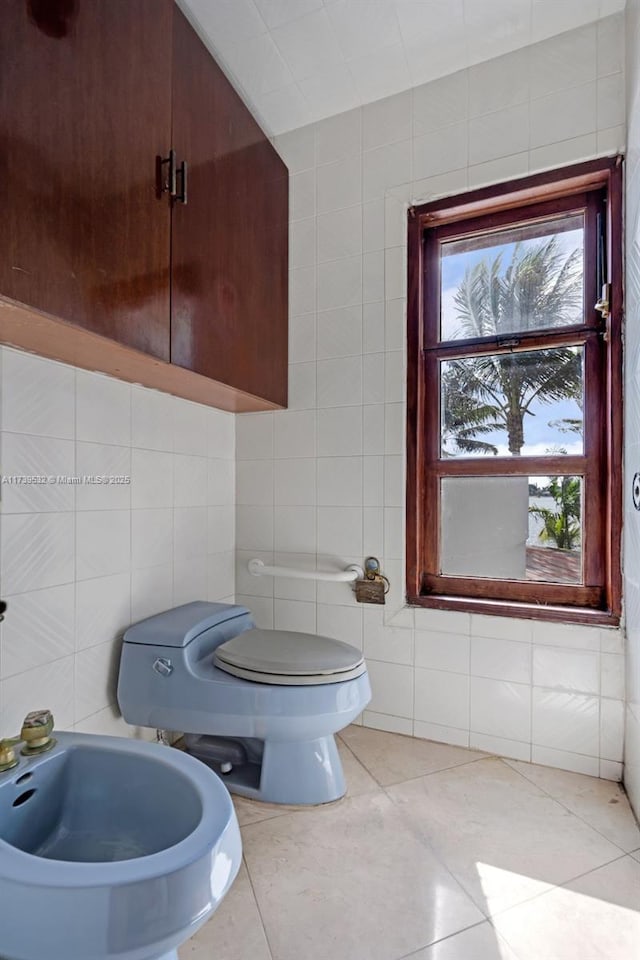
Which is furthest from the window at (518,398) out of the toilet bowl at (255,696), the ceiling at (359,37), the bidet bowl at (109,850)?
the bidet bowl at (109,850)

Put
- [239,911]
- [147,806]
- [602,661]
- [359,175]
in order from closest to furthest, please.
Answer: [147,806] < [239,911] < [602,661] < [359,175]

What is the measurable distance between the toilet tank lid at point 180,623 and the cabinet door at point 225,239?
73 centimetres

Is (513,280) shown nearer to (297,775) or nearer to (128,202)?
(128,202)

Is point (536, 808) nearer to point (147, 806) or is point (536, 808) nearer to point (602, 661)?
point (602, 661)

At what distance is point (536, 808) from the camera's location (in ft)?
4.48

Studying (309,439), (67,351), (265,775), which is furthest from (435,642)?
(67,351)

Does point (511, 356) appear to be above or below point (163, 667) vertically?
above

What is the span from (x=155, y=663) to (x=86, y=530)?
0.41 m

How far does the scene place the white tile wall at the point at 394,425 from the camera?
5.05 feet

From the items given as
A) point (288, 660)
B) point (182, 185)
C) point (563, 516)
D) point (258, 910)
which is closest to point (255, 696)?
point (288, 660)

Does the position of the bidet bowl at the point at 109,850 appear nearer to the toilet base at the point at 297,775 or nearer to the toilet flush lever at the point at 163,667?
the toilet flush lever at the point at 163,667

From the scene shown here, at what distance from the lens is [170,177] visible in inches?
48.2

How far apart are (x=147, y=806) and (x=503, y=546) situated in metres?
1.28

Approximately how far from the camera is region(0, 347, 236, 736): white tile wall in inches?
45.9
